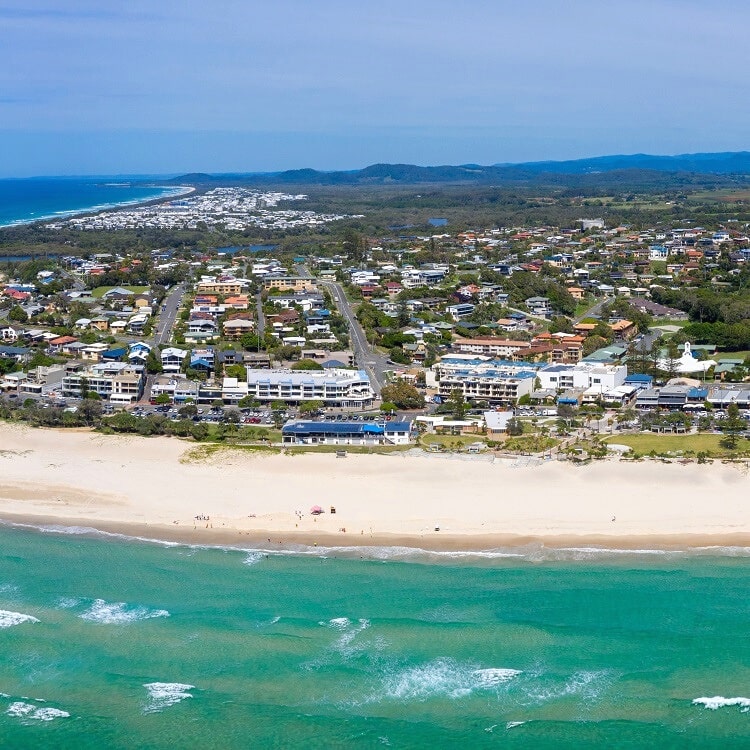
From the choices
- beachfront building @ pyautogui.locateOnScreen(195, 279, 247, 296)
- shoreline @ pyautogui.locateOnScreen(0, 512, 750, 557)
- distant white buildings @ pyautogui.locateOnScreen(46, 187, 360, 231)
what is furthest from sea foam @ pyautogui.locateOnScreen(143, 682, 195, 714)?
distant white buildings @ pyautogui.locateOnScreen(46, 187, 360, 231)

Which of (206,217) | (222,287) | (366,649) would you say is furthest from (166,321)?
(206,217)

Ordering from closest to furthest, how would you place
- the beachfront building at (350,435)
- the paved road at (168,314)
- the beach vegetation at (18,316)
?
the beachfront building at (350,435) < the paved road at (168,314) < the beach vegetation at (18,316)

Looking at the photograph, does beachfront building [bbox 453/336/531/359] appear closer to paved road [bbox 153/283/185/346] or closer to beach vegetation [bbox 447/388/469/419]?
beach vegetation [bbox 447/388/469/419]

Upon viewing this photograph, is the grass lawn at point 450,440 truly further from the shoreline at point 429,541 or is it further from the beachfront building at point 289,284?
the beachfront building at point 289,284

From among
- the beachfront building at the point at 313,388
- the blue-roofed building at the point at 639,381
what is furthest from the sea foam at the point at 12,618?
the blue-roofed building at the point at 639,381

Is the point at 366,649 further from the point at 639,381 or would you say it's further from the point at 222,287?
the point at 222,287
